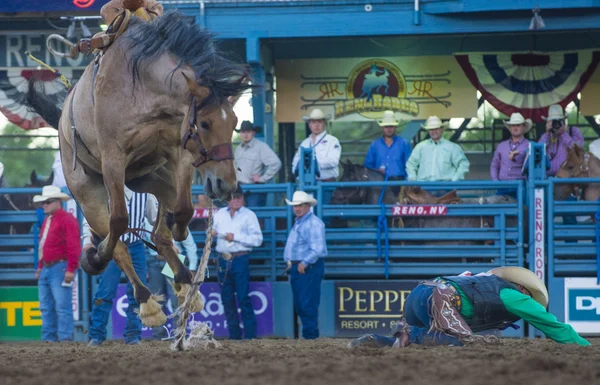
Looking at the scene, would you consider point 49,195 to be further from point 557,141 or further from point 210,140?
point 557,141

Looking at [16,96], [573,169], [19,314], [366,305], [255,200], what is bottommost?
[19,314]

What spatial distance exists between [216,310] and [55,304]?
193 cm

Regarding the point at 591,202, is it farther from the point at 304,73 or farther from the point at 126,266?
the point at 126,266

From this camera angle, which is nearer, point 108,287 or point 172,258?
point 172,258

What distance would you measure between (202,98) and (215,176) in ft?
1.81

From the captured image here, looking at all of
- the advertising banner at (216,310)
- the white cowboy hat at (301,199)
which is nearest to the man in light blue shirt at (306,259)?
the white cowboy hat at (301,199)

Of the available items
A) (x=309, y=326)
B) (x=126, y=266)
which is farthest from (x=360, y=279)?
(x=126, y=266)

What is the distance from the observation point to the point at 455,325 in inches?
263

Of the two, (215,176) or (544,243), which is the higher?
(215,176)

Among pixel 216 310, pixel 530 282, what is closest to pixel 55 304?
pixel 216 310

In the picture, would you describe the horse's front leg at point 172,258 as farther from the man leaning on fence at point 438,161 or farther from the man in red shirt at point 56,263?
the man leaning on fence at point 438,161

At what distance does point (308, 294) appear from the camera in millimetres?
10711

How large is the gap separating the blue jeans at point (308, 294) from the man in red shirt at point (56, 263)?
2.64 m

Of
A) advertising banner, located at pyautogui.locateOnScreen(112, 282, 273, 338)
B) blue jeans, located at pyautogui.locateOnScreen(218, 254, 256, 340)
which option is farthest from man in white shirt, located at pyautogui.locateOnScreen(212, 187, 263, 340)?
advertising banner, located at pyautogui.locateOnScreen(112, 282, 273, 338)
